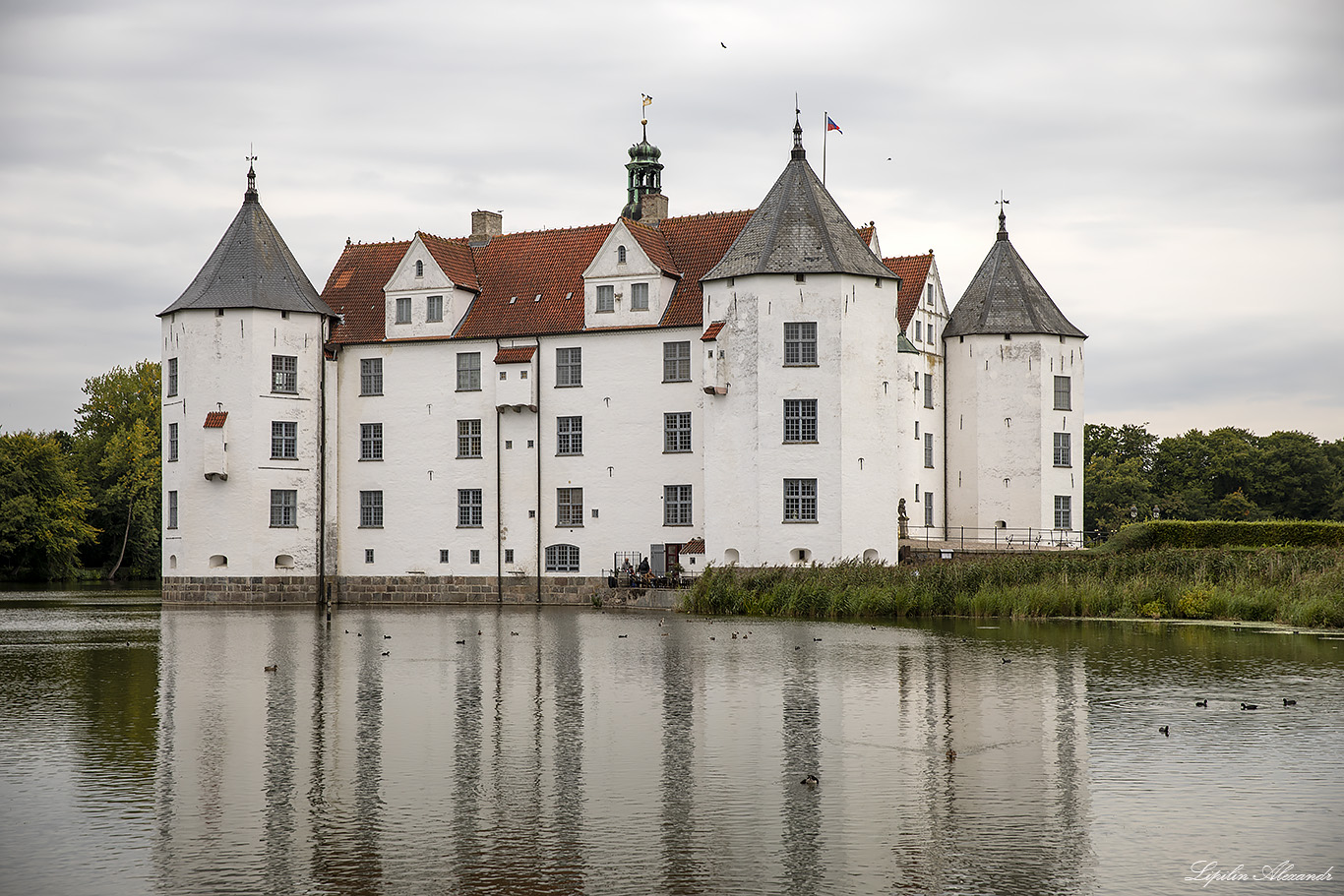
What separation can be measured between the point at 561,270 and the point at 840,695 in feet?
117

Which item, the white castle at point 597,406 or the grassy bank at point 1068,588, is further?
the white castle at point 597,406

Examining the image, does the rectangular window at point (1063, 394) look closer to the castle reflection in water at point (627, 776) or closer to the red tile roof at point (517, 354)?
the red tile roof at point (517, 354)

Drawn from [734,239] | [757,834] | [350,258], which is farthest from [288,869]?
[350,258]

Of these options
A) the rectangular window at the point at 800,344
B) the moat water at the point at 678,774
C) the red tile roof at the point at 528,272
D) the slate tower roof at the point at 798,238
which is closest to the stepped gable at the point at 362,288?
the red tile roof at the point at 528,272

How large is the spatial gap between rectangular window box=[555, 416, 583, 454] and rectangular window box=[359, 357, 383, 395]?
7.10 m

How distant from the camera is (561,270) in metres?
51.4

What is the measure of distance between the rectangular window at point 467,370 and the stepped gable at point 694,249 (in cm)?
710

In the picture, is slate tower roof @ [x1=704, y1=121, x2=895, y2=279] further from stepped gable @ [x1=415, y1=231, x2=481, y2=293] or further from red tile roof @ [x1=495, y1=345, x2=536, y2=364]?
stepped gable @ [x1=415, y1=231, x2=481, y2=293]

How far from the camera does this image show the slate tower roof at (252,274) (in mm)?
50188

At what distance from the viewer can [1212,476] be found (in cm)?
8619

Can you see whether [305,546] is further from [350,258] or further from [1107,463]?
[1107,463]

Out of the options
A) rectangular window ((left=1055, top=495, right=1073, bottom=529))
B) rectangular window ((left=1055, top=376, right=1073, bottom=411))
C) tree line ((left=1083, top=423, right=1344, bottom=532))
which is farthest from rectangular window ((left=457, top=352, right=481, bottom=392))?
tree line ((left=1083, top=423, right=1344, bottom=532))

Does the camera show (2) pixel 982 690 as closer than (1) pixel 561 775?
No

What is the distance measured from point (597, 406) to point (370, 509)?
9.41 metres
